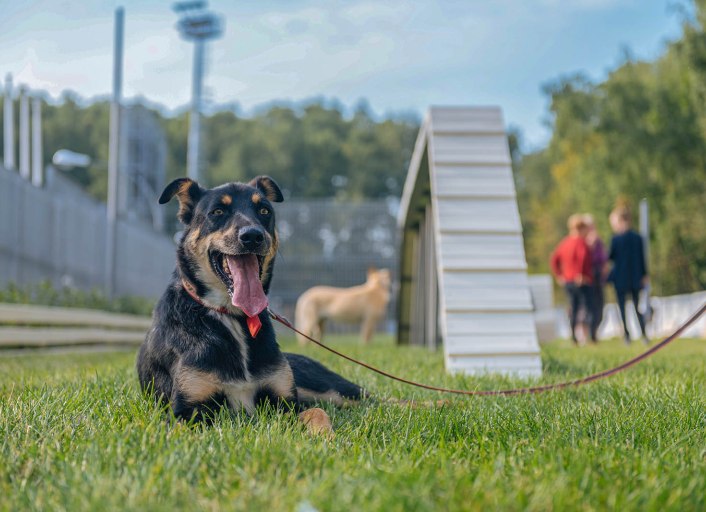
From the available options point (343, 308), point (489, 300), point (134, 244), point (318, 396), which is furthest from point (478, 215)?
point (134, 244)

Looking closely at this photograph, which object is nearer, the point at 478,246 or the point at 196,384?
the point at 196,384

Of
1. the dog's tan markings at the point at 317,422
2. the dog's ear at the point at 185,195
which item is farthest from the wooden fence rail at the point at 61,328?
the dog's tan markings at the point at 317,422

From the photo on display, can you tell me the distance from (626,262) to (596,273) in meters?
1.27

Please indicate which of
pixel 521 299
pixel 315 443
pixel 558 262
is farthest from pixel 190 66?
pixel 315 443

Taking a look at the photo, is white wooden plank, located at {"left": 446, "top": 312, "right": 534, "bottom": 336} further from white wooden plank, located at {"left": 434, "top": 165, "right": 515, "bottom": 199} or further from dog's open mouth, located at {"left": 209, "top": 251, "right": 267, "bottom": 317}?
dog's open mouth, located at {"left": 209, "top": 251, "right": 267, "bottom": 317}

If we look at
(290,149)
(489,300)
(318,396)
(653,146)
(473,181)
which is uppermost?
(290,149)

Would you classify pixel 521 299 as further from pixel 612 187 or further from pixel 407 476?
pixel 612 187

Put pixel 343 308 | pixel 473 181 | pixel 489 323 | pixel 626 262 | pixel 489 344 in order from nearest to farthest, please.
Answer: pixel 489 344, pixel 489 323, pixel 473 181, pixel 626 262, pixel 343 308

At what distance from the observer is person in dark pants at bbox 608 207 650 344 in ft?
41.4

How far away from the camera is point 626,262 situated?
12.7 m

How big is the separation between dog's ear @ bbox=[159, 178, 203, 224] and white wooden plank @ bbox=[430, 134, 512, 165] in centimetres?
410

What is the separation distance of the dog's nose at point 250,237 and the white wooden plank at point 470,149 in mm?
4416

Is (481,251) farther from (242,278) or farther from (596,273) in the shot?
(596,273)

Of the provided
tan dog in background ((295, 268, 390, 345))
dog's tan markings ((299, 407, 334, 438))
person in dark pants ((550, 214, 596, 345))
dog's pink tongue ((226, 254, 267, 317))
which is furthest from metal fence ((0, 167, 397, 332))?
person in dark pants ((550, 214, 596, 345))
